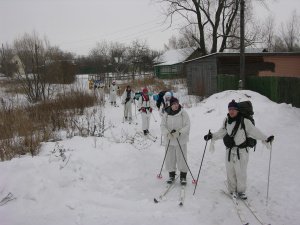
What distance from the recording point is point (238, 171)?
19.2ft

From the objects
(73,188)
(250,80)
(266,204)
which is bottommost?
(266,204)

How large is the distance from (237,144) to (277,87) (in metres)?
10.7

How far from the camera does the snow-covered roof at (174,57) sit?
46581mm

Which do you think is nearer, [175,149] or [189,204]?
[189,204]

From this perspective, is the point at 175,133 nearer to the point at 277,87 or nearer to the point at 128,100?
the point at 128,100

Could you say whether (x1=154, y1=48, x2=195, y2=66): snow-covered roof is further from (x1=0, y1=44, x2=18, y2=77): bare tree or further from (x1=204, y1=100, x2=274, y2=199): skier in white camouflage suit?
(x1=204, y1=100, x2=274, y2=199): skier in white camouflage suit

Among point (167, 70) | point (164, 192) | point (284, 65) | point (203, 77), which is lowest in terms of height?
point (164, 192)

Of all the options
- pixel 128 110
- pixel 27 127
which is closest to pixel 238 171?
pixel 27 127

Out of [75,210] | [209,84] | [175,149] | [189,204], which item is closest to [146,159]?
[175,149]

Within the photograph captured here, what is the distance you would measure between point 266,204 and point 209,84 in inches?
657

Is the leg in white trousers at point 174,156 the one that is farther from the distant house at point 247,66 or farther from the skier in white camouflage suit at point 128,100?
the distant house at point 247,66

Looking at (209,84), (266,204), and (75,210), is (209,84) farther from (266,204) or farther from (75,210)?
(75,210)

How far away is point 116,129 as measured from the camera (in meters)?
12.6

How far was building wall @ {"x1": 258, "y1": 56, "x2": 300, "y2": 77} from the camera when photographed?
2198cm
